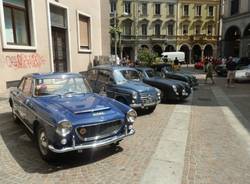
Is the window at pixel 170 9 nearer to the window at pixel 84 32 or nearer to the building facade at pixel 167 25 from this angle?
the building facade at pixel 167 25

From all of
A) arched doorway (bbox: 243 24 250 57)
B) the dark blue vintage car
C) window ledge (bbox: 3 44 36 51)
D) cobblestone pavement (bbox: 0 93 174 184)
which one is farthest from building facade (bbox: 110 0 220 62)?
cobblestone pavement (bbox: 0 93 174 184)

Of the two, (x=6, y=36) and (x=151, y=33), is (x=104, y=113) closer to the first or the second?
(x=6, y=36)

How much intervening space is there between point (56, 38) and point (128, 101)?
8108 millimetres

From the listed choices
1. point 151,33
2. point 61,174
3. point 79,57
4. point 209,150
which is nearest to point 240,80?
point 79,57

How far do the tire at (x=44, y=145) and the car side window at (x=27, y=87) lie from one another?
130cm

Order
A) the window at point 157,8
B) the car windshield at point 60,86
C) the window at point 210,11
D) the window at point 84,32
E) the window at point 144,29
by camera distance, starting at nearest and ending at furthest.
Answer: the car windshield at point 60,86 < the window at point 84,32 < the window at point 157,8 < the window at point 144,29 < the window at point 210,11

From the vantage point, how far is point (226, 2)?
36781 mm

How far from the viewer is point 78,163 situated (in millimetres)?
4777

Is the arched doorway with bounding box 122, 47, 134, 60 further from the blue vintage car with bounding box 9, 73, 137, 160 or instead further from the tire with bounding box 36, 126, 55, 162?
the tire with bounding box 36, 126, 55, 162

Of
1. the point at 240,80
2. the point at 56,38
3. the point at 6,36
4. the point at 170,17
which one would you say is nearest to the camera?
the point at 6,36

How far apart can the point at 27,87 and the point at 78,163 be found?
2.56m

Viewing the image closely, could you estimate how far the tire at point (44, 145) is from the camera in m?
4.60

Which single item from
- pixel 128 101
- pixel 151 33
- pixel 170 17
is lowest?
pixel 128 101

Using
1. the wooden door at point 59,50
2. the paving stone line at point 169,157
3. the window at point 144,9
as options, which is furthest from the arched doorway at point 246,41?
the paving stone line at point 169,157
